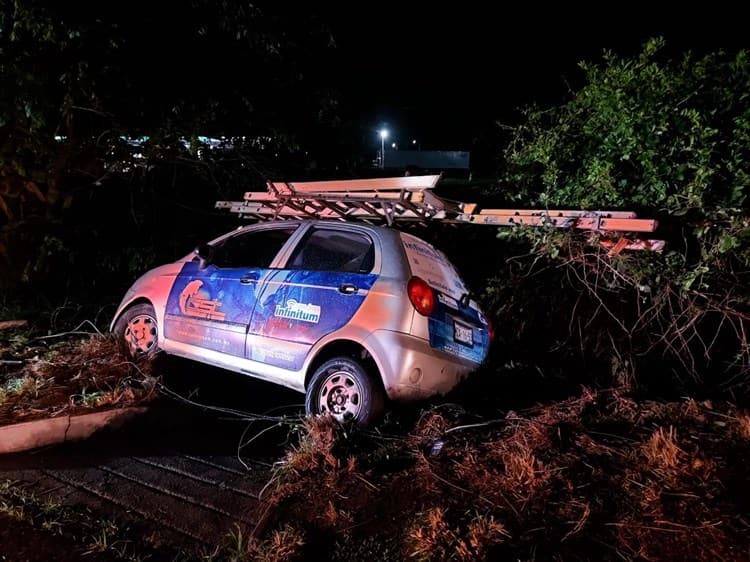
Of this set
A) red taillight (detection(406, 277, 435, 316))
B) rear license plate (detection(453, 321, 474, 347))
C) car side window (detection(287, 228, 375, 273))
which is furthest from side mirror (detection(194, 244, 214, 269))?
rear license plate (detection(453, 321, 474, 347))

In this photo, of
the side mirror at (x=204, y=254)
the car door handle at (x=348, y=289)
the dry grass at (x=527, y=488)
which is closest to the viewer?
the dry grass at (x=527, y=488)

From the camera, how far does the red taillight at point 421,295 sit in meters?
3.69

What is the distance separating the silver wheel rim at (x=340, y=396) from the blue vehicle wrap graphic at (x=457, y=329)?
67cm

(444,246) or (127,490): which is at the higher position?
(444,246)

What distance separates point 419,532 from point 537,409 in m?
1.94

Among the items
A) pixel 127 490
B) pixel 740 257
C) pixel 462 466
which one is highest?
pixel 740 257

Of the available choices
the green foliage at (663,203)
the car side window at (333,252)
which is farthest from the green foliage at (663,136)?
the car side window at (333,252)

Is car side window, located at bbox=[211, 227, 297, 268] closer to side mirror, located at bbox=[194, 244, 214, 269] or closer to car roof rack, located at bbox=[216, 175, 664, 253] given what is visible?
side mirror, located at bbox=[194, 244, 214, 269]

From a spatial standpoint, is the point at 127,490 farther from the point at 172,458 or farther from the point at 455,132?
the point at 455,132

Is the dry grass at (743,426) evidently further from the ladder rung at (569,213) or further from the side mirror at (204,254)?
the side mirror at (204,254)

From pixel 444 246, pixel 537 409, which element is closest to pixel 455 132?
pixel 444 246

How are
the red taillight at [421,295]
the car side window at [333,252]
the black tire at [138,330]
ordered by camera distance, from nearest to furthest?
1. the red taillight at [421,295]
2. the car side window at [333,252]
3. the black tire at [138,330]

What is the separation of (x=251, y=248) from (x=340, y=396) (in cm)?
259

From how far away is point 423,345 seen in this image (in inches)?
144
